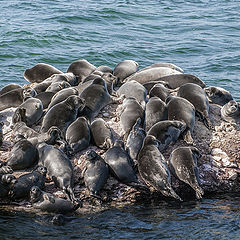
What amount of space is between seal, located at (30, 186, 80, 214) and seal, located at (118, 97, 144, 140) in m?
1.95

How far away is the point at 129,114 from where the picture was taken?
8242 millimetres

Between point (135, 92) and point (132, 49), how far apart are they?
9977 millimetres

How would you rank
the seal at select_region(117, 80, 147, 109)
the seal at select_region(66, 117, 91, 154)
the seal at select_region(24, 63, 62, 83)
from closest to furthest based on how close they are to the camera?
1. the seal at select_region(66, 117, 91, 154)
2. the seal at select_region(117, 80, 147, 109)
3. the seal at select_region(24, 63, 62, 83)

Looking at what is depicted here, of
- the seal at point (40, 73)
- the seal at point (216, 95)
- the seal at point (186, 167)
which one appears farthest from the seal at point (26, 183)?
the seal at point (40, 73)

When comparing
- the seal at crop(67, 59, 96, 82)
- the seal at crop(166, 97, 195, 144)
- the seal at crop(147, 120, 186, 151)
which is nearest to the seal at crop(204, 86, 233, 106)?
the seal at crop(166, 97, 195, 144)

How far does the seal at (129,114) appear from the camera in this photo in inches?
316

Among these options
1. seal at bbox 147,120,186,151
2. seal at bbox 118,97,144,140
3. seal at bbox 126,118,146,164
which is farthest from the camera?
seal at bbox 118,97,144,140

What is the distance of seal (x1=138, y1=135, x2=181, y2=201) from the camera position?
21.7 feet

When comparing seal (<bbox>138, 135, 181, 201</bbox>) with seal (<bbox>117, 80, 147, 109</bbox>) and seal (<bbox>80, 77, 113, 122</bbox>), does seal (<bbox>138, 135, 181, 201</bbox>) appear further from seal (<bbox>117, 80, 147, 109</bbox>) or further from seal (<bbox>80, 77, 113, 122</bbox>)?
seal (<bbox>117, 80, 147, 109</bbox>)

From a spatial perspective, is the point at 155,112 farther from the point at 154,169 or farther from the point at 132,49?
the point at 132,49

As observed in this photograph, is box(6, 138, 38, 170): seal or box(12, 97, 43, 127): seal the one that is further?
box(12, 97, 43, 127): seal

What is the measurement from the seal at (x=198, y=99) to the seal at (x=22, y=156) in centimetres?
306

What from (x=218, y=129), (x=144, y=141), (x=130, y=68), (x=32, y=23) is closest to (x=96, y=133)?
(x=144, y=141)

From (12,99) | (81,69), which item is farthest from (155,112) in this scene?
(81,69)
